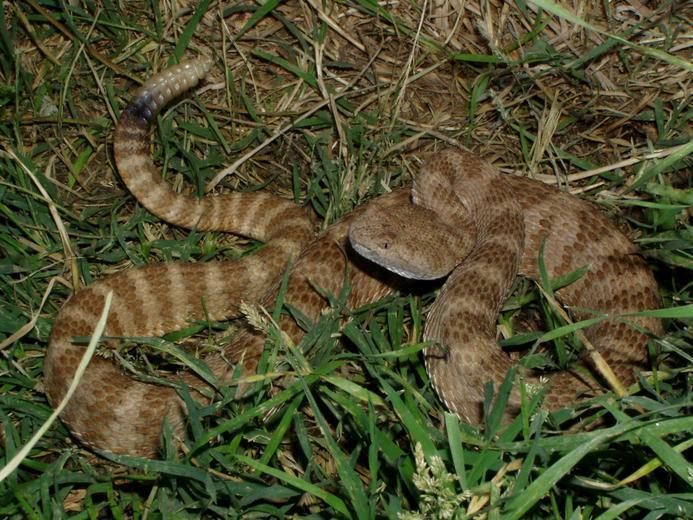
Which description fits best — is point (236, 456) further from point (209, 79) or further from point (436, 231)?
point (209, 79)

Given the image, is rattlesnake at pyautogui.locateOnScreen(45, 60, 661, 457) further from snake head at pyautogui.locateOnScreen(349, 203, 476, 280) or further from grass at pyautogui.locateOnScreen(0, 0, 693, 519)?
grass at pyautogui.locateOnScreen(0, 0, 693, 519)

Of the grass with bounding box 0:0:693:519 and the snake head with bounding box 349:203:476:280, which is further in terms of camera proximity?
the snake head with bounding box 349:203:476:280

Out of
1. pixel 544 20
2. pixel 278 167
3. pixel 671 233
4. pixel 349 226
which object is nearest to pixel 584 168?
pixel 544 20

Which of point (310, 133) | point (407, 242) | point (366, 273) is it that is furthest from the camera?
point (310, 133)

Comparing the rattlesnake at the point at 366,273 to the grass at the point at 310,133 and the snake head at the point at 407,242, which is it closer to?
the snake head at the point at 407,242

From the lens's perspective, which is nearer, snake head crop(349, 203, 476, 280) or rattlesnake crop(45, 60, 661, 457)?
rattlesnake crop(45, 60, 661, 457)

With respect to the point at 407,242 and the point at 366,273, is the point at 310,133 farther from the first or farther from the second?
the point at 407,242

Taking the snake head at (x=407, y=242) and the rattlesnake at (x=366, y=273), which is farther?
the snake head at (x=407, y=242)

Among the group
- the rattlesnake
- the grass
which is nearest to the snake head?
the rattlesnake

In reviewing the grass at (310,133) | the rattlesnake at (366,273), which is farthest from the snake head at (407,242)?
the grass at (310,133)

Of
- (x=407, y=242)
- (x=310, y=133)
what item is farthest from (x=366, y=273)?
(x=310, y=133)
